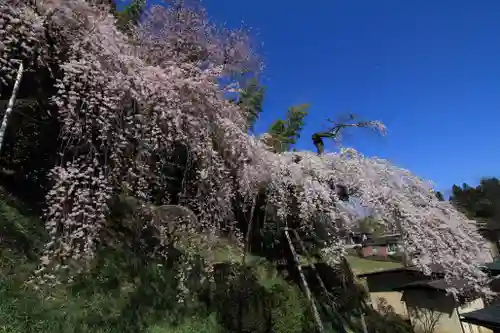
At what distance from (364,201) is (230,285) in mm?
3653

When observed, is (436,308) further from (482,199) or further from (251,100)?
(482,199)

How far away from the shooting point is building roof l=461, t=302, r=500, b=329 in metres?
5.40

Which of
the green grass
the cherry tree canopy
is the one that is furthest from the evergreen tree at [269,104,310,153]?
the green grass

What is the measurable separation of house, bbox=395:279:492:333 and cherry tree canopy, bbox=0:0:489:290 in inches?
284

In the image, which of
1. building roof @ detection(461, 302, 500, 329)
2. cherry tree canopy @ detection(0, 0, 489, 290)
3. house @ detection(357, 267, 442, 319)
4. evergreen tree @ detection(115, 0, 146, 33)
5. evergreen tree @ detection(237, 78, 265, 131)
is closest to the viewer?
cherry tree canopy @ detection(0, 0, 489, 290)

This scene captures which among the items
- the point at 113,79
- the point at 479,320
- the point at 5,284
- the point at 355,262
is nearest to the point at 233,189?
the point at 113,79

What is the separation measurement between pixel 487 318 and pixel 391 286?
529 inches

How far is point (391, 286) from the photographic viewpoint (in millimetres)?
17875

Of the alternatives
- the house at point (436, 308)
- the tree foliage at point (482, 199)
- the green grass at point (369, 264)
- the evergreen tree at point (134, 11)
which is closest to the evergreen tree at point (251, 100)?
the evergreen tree at point (134, 11)

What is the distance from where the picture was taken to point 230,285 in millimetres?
6887

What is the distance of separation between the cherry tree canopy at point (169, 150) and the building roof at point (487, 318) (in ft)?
3.92

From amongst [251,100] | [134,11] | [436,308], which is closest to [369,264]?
[436,308]

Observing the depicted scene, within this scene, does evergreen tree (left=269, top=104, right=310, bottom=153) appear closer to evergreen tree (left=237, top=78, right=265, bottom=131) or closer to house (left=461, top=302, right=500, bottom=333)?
evergreen tree (left=237, top=78, right=265, bottom=131)

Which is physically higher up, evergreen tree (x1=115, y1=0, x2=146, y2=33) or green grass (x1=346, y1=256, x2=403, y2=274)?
evergreen tree (x1=115, y1=0, x2=146, y2=33)
